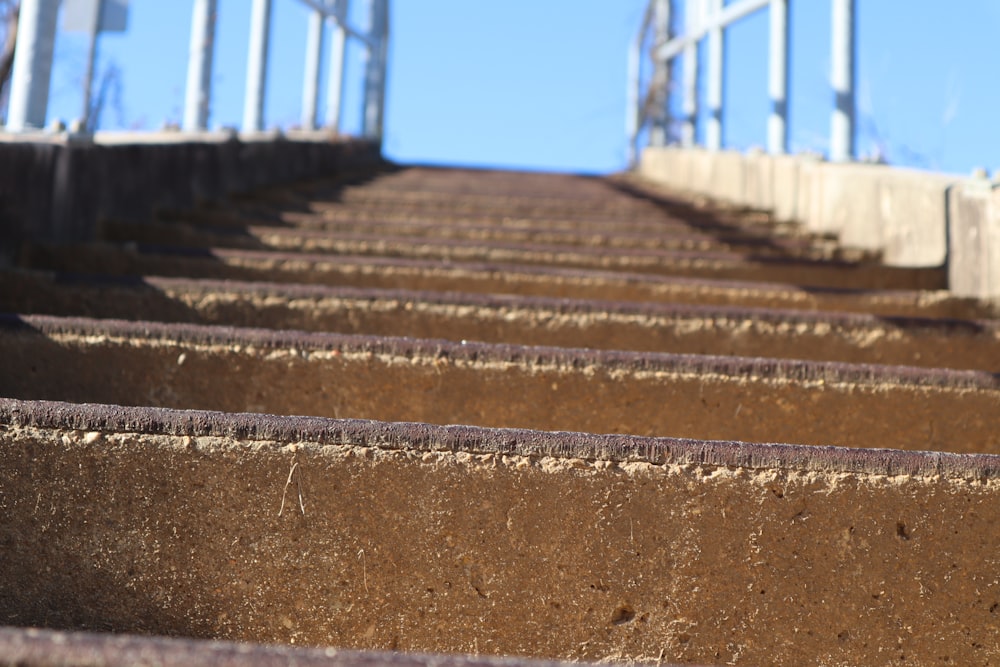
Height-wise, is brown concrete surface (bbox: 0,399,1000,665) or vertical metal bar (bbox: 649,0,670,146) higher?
vertical metal bar (bbox: 649,0,670,146)

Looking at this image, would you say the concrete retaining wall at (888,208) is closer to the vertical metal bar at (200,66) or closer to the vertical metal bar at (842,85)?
the vertical metal bar at (842,85)

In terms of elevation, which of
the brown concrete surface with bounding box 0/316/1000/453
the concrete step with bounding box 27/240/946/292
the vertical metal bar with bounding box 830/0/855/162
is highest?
the vertical metal bar with bounding box 830/0/855/162

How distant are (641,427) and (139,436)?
82 centimetres

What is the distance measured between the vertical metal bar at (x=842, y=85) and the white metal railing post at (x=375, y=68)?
6762mm

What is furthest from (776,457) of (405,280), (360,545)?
(405,280)

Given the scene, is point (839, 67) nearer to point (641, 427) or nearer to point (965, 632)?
point (641, 427)

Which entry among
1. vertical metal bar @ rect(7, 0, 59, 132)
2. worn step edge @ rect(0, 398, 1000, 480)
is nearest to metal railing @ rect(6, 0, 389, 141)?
vertical metal bar @ rect(7, 0, 59, 132)

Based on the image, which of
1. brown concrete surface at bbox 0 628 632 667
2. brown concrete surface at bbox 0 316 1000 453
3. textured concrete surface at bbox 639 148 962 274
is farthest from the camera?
textured concrete surface at bbox 639 148 962 274

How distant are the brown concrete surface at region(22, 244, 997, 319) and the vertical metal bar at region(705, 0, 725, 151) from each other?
438 centimetres

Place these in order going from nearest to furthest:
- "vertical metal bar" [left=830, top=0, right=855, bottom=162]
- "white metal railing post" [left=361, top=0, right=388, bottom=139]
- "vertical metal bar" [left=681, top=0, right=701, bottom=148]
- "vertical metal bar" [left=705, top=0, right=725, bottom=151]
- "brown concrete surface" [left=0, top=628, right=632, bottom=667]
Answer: "brown concrete surface" [left=0, top=628, right=632, bottom=667] → "vertical metal bar" [left=830, top=0, right=855, bottom=162] → "vertical metal bar" [left=705, top=0, right=725, bottom=151] → "vertical metal bar" [left=681, top=0, right=701, bottom=148] → "white metal railing post" [left=361, top=0, right=388, bottom=139]

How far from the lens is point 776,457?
125 cm

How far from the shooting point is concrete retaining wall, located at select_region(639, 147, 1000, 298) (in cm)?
274

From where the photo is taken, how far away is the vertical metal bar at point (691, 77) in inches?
Answer: 318

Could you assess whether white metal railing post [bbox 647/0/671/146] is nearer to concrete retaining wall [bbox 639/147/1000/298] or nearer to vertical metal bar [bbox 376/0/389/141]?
vertical metal bar [bbox 376/0/389/141]
